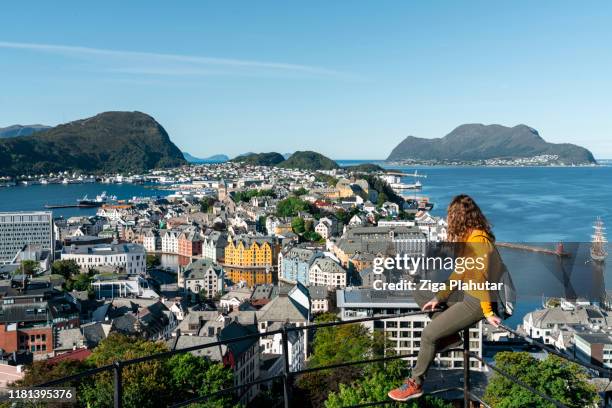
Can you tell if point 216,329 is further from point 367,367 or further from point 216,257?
point 216,257

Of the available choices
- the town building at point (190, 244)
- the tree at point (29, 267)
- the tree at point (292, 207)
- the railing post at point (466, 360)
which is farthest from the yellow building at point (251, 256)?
the railing post at point (466, 360)

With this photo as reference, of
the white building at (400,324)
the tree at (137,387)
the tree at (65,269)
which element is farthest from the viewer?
the tree at (65,269)

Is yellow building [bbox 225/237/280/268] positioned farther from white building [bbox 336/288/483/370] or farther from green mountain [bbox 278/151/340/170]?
green mountain [bbox 278/151/340/170]

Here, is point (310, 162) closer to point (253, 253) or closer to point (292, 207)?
point (292, 207)

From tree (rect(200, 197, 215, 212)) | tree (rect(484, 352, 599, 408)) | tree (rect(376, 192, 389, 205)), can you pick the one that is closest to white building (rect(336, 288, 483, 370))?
tree (rect(484, 352, 599, 408))

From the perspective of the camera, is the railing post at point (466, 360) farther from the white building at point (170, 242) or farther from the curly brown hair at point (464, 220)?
the white building at point (170, 242)

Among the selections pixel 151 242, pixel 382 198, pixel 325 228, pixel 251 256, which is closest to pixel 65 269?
pixel 251 256

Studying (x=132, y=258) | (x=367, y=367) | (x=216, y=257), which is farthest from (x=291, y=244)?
(x=367, y=367)
